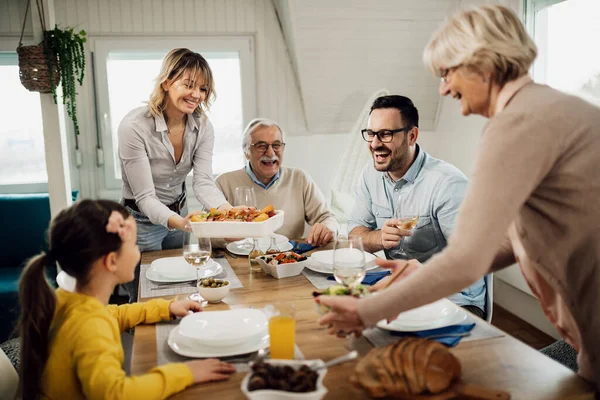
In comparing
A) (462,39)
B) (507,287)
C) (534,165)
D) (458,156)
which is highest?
(462,39)

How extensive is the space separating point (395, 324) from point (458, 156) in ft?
10.2

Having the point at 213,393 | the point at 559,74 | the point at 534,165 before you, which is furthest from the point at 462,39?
the point at 559,74

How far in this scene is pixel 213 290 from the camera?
1.69 metres

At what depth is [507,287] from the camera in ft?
12.7

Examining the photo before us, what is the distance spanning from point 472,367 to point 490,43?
71 centimetres

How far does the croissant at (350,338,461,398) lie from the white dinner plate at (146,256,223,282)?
98 cm

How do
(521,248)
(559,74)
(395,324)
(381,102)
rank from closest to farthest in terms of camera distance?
(521,248), (395,324), (381,102), (559,74)

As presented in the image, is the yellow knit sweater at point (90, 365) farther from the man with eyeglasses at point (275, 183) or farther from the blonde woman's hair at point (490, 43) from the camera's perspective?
the man with eyeglasses at point (275, 183)

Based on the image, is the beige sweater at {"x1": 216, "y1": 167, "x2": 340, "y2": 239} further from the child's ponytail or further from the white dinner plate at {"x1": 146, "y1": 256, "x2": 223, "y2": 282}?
the child's ponytail

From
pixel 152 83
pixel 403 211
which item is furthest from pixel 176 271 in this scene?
pixel 152 83

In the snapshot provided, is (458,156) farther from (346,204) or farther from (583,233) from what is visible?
(583,233)

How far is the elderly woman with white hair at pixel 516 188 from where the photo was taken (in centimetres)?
109

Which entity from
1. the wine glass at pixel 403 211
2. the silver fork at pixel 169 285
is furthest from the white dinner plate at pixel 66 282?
the wine glass at pixel 403 211

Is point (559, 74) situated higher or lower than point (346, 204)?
higher
